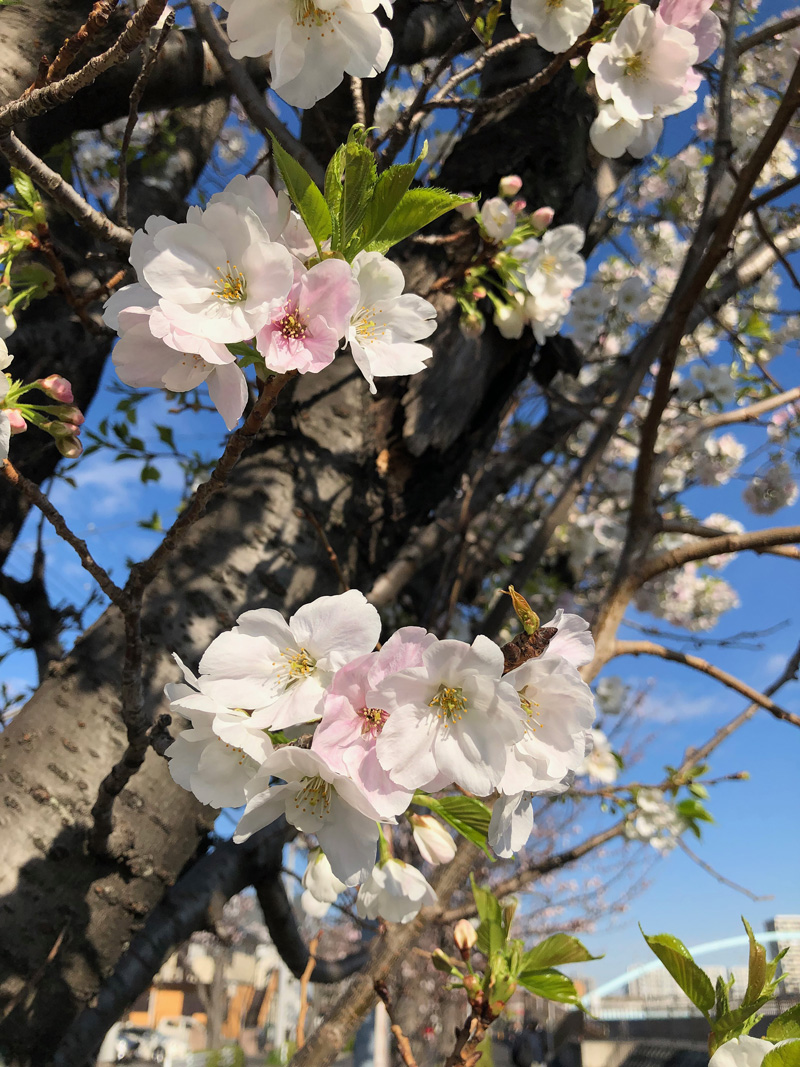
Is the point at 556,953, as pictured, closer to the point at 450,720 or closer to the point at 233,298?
the point at 450,720

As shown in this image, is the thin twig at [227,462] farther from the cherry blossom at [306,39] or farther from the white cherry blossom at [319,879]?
the white cherry blossom at [319,879]

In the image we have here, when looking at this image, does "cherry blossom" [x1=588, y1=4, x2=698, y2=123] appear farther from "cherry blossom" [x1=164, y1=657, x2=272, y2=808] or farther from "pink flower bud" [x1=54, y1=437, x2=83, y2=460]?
"cherry blossom" [x1=164, y1=657, x2=272, y2=808]

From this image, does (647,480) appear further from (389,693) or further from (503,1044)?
(503,1044)

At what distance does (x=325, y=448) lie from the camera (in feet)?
4.49

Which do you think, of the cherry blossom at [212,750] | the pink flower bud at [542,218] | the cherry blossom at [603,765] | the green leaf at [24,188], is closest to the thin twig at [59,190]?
the green leaf at [24,188]

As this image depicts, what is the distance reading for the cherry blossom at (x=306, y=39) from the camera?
2.26 feet

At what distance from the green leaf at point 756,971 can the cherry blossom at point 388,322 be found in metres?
0.66

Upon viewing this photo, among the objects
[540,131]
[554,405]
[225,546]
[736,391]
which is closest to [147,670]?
[225,546]

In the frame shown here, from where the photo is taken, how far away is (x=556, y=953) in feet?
2.86

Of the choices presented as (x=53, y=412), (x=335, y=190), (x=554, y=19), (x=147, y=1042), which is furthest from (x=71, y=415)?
(x=147, y=1042)

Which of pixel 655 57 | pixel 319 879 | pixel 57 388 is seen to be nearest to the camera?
pixel 57 388

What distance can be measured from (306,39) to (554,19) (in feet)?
1.87

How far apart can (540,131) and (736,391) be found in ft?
7.03

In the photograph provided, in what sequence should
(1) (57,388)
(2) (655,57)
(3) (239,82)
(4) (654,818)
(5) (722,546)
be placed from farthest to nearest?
(4) (654,818) < (5) (722,546) < (3) (239,82) < (2) (655,57) < (1) (57,388)
